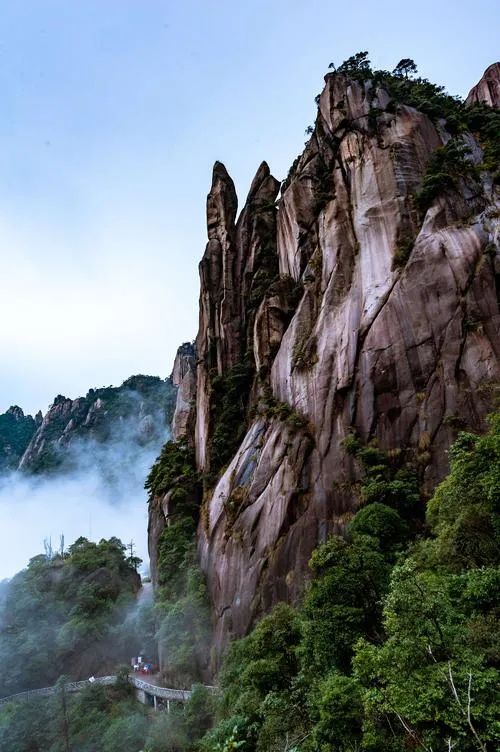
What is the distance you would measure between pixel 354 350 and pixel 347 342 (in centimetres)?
69

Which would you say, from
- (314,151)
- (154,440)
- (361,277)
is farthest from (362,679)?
(154,440)

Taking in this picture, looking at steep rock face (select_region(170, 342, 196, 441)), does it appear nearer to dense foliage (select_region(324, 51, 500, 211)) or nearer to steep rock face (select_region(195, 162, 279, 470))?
steep rock face (select_region(195, 162, 279, 470))

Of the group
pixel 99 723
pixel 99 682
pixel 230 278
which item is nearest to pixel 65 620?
pixel 99 682

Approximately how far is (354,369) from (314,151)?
65.3ft

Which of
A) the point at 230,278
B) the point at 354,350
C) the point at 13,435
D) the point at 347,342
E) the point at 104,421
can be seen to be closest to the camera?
the point at 354,350

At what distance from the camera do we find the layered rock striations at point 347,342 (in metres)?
19.5

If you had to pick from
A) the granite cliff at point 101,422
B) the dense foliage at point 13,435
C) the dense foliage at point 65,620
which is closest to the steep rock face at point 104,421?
the granite cliff at point 101,422

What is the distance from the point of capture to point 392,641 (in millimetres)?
8461

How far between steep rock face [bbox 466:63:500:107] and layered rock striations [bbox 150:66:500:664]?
1588 centimetres

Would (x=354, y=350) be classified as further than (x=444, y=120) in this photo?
No

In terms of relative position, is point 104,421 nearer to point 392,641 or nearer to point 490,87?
point 490,87

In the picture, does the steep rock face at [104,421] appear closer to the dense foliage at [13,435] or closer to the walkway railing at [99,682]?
the dense foliage at [13,435]

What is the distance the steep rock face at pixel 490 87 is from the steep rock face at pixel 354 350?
55.0ft

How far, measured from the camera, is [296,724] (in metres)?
11.4
